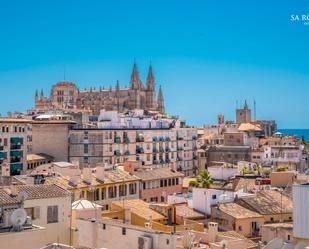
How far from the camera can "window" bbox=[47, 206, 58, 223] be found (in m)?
29.9

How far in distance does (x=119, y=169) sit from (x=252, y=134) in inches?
2803

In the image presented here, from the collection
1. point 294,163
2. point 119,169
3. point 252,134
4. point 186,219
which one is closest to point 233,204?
point 186,219

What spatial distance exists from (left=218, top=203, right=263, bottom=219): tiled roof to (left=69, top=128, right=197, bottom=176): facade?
45.5 m

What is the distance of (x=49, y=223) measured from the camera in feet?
97.5

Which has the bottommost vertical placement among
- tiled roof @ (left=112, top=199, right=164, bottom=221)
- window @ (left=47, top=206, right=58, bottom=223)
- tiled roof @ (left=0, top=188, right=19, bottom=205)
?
tiled roof @ (left=112, top=199, right=164, bottom=221)

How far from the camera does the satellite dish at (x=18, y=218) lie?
82.9ft

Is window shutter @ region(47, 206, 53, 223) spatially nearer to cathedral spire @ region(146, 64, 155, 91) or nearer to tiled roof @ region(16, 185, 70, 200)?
tiled roof @ region(16, 185, 70, 200)

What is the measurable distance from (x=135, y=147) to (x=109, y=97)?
78698 mm

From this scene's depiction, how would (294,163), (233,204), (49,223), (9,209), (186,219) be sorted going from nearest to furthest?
(9,209) → (49,223) → (186,219) → (233,204) → (294,163)

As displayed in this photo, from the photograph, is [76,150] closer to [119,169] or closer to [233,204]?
[119,169]

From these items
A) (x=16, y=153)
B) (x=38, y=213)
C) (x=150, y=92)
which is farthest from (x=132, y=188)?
(x=150, y=92)

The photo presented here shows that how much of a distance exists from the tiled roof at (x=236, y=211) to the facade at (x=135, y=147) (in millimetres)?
45507

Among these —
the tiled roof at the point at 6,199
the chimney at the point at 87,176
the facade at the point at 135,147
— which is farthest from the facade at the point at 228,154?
the tiled roof at the point at 6,199

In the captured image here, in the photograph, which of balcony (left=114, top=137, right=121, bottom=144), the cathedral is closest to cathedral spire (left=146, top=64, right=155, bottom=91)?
the cathedral
